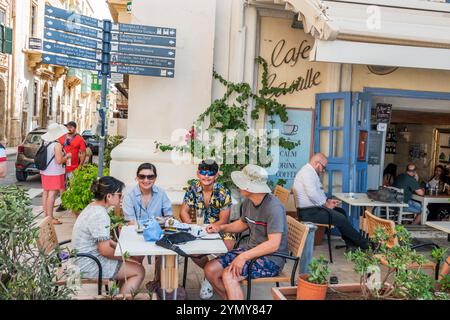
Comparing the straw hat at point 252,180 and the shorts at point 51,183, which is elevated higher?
the straw hat at point 252,180

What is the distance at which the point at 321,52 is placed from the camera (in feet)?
17.6

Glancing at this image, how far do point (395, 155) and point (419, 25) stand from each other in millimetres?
7519

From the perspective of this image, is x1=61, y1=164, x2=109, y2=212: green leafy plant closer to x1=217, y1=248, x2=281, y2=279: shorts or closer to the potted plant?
x1=217, y1=248, x2=281, y2=279: shorts

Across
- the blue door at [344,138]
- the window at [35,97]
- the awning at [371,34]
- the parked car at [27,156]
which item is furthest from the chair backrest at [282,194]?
the window at [35,97]

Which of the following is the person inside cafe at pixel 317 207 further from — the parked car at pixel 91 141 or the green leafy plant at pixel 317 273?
the parked car at pixel 91 141

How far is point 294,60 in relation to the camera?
24.3 feet

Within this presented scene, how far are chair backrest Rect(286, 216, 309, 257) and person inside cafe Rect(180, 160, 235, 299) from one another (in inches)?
26.5

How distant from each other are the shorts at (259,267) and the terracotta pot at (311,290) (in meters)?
0.91

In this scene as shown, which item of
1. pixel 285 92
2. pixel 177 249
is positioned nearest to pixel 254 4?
pixel 285 92

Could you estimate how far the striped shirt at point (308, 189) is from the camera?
Result: 598 centimetres

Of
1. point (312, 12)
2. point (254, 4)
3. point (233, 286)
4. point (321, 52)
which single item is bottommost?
point (233, 286)

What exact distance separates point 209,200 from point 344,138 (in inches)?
125

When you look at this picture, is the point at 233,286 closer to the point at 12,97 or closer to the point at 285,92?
the point at 285,92
